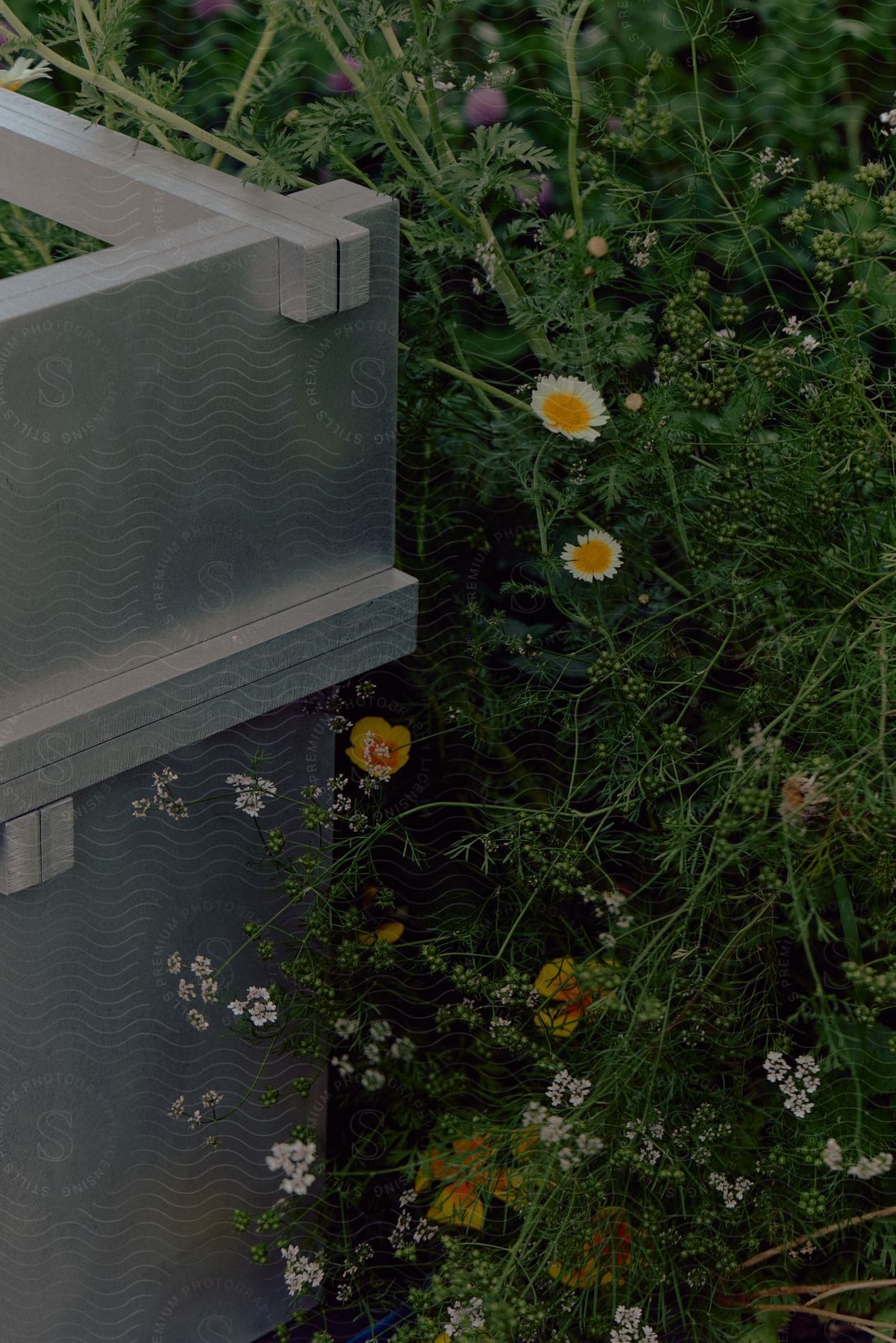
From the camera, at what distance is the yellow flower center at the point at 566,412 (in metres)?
1.33

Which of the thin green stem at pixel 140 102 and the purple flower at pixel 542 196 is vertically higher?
the thin green stem at pixel 140 102

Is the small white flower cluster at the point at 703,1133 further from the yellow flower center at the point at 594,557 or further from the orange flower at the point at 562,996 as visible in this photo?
the yellow flower center at the point at 594,557

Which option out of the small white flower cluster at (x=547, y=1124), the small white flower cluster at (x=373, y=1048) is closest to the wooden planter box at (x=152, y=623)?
the small white flower cluster at (x=373, y=1048)

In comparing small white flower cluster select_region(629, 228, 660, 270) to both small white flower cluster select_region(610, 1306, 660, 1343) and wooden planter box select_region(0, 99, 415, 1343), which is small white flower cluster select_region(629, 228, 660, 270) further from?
small white flower cluster select_region(610, 1306, 660, 1343)

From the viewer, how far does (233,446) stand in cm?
122

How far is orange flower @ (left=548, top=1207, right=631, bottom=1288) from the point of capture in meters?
1.25

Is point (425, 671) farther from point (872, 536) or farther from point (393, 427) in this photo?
point (872, 536)

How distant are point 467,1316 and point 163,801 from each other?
1.51 feet

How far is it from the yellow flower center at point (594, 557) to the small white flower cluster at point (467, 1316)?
61 cm

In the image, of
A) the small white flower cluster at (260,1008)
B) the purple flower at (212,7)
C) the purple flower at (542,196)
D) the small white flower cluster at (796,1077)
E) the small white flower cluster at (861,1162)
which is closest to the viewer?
the small white flower cluster at (861,1162)

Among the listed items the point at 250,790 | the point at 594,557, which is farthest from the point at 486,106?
the point at 250,790

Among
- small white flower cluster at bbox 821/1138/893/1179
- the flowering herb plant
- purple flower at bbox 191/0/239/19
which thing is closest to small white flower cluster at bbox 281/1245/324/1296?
the flowering herb plant

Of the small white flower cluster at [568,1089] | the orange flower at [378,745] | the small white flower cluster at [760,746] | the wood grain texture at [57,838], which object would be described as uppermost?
the small white flower cluster at [760,746]

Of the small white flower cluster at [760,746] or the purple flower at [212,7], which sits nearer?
the small white flower cluster at [760,746]
